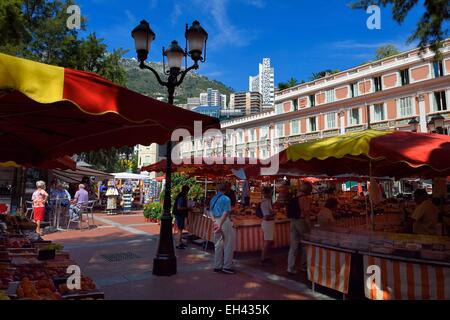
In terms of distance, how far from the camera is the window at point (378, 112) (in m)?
35.8

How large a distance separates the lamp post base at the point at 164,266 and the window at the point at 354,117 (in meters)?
36.2

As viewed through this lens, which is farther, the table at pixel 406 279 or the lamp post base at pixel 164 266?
the lamp post base at pixel 164 266

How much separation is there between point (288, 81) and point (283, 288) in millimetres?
51288

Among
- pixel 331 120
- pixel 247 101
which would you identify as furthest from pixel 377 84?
pixel 247 101

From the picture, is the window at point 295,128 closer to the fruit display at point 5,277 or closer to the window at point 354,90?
the window at point 354,90

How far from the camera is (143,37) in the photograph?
648 cm

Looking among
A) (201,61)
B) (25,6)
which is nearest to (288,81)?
(25,6)

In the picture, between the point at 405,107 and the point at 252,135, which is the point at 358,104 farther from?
the point at 252,135

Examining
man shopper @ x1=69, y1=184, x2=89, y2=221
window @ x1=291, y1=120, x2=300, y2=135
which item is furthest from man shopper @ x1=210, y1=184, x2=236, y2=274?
window @ x1=291, y1=120, x2=300, y2=135

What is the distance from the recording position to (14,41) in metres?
13.8

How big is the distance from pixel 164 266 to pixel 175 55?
446 cm

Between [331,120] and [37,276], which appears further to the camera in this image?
[331,120]

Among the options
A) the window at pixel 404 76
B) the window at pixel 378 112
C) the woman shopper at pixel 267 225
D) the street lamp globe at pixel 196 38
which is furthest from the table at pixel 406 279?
the window at pixel 378 112

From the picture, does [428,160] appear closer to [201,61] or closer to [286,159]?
[286,159]
